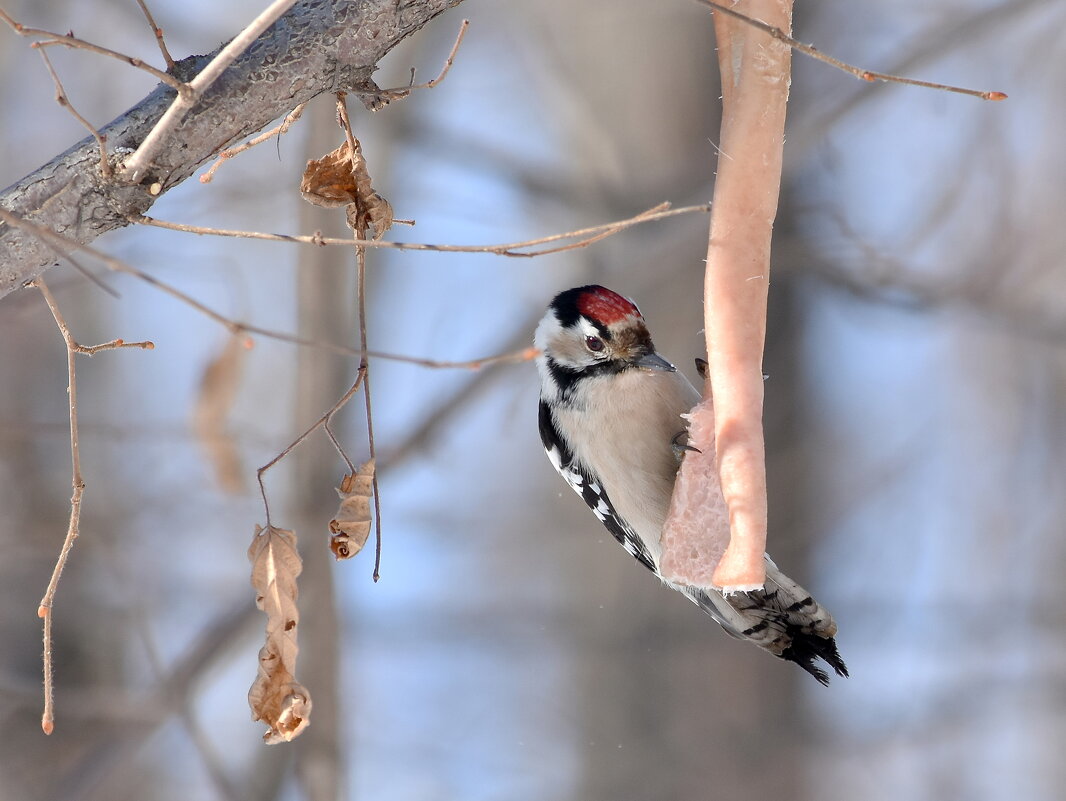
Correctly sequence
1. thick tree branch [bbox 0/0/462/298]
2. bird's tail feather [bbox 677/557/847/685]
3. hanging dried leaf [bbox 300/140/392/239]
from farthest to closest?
bird's tail feather [bbox 677/557/847/685] < hanging dried leaf [bbox 300/140/392/239] < thick tree branch [bbox 0/0/462/298]

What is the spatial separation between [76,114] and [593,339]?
1742mm

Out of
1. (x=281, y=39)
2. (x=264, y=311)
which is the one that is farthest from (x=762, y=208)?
(x=264, y=311)

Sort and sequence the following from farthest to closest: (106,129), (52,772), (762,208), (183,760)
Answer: (183,760), (52,772), (762,208), (106,129)

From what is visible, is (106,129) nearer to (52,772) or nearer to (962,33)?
(962,33)

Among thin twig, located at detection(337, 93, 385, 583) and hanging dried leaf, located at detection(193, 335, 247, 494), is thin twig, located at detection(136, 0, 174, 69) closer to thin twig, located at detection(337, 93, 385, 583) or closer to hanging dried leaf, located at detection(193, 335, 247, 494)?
thin twig, located at detection(337, 93, 385, 583)

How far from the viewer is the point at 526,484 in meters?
8.17

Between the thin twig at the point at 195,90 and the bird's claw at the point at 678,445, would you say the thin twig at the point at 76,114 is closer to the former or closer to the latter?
the thin twig at the point at 195,90

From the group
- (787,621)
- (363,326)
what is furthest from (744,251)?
→ (787,621)

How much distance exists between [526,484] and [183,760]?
3.20 meters

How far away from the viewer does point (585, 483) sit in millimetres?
3334

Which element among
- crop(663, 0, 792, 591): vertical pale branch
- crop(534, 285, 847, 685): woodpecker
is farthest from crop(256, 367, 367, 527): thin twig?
crop(534, 285, 847, 685): woodpecker

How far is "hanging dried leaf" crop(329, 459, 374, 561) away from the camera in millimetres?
2002

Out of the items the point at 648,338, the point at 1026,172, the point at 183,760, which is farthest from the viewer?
the point at 1026,172

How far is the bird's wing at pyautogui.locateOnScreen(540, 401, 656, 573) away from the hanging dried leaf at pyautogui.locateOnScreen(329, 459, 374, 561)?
1.36 m
